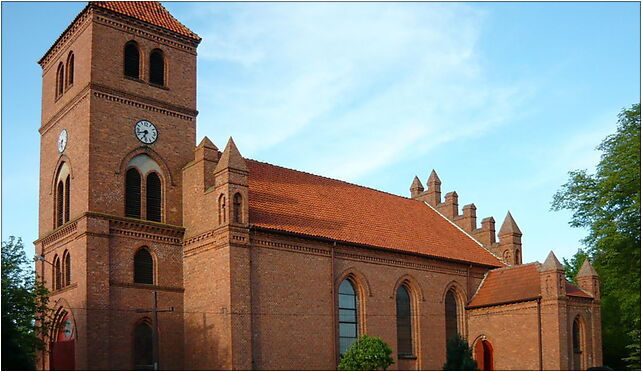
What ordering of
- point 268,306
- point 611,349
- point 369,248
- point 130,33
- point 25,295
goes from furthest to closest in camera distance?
1. point 611,349
2. point 369,248
3. point 130,33
4. point 268,306
5. point 25,295

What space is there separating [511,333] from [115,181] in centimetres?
2133

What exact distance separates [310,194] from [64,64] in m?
13.5

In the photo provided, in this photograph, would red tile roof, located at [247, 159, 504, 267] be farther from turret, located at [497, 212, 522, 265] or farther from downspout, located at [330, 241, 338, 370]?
downspout, located at [330, 241, 338, 370]

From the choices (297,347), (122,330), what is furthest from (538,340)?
(122,330)

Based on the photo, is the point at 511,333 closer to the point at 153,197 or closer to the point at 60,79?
the point at 153,197

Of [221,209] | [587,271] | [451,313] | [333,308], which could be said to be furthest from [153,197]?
[587,271]

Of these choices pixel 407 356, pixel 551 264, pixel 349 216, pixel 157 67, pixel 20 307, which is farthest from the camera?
pixel 349 216

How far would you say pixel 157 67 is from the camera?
121ft

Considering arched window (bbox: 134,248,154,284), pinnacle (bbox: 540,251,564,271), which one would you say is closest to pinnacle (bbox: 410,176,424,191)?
pinnacle (bbox: 540,251,564,271)

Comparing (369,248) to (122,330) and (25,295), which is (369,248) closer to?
(122,330)

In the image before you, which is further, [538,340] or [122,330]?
[538,340]

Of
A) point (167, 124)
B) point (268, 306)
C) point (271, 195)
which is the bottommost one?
point (268, 306)

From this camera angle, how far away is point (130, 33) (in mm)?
35719

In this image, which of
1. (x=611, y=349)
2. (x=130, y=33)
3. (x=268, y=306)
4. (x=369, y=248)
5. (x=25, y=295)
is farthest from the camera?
(x=611, y=349)
